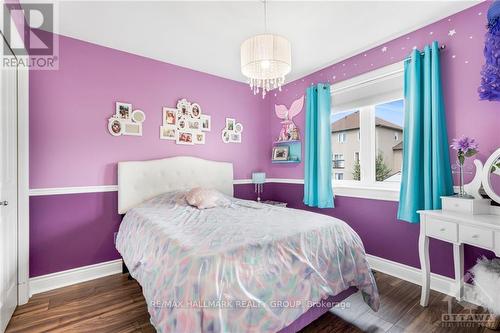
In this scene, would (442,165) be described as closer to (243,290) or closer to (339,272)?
(339,272)

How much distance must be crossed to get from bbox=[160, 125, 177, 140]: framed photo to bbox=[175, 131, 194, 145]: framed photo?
0.06 m

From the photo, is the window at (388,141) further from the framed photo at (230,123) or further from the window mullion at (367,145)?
the framed photo at (230,123)

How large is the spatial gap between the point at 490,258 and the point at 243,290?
→ 7.36ft

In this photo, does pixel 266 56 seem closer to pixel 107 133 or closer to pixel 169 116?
pixel 169 116

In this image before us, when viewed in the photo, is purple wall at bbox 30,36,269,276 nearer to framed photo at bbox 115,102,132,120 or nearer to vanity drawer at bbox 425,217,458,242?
framed photo at bbox 115,102,132,120

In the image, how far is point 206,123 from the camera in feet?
11.6

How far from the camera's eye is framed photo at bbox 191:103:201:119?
3403mm

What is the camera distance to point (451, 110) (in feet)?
7.30

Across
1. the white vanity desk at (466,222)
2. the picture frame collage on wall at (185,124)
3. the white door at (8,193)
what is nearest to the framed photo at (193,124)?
the picture frame collage on wall at (185,124)

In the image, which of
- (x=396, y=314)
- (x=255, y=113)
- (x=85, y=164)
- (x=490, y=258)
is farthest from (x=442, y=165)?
(x=85, y=164)

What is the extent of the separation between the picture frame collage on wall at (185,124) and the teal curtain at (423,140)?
2575 millimetres

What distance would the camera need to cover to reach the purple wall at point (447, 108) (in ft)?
6.74

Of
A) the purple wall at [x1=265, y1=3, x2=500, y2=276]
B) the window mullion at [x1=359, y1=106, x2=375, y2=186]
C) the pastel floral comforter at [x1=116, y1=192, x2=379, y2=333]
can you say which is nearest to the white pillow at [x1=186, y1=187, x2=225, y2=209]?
the pastel floral comforter at [x1=116, y1=192, x2=379, y2=333]

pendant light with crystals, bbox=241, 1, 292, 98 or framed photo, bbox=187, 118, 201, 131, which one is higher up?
pendant light with crystals, bbox=241, 1, 292, 98
